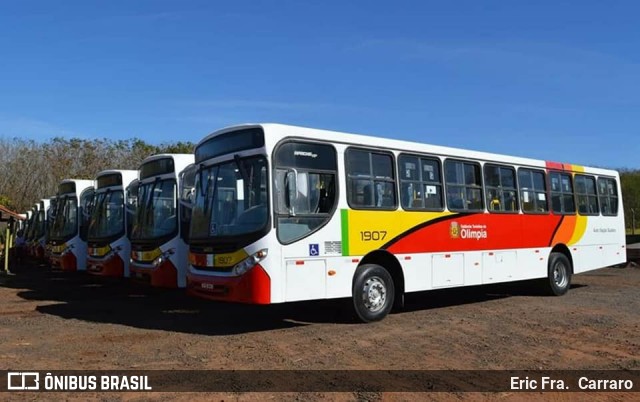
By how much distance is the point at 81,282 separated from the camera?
695 inches

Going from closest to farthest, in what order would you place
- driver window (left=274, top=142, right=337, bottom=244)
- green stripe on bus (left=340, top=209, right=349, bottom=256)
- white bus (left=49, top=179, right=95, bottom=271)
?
driver window (left=274, top=142, right=337, bottom=244)
green stripe on bus (left=340, top=209, right=349, bottom=256)
white bus (left=49, top=179, right=95, bottom=271)

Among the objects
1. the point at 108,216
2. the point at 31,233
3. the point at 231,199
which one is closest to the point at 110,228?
the point at 108,216

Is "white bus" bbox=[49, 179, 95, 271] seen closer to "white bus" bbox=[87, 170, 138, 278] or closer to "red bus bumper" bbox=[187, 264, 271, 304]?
"white bus" bbox=[87, 170, 138, 278]

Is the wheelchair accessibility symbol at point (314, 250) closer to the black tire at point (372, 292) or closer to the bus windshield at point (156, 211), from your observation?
the black tire at point (372, 292)

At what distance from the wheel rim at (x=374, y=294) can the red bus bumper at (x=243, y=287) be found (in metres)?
1.99

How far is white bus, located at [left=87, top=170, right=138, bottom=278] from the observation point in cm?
1432

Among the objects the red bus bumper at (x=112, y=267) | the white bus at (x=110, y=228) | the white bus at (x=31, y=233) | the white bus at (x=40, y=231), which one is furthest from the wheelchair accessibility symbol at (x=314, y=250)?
the white bus at (x=31, y=233)

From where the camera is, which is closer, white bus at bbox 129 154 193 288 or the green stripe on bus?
the green stripe on bus

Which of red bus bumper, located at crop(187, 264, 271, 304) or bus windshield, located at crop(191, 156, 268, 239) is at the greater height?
bus windshield, located at crop(191, 156, 268, 239)

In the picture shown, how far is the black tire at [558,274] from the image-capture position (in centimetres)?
1388

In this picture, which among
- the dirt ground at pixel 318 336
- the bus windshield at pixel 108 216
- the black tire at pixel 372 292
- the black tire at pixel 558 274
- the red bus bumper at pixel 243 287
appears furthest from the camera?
the bus windshield at pixel 108 216

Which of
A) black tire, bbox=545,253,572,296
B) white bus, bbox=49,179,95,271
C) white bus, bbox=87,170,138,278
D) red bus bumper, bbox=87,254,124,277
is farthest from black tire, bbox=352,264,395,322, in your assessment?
white bus, bbox=49,179,95,271

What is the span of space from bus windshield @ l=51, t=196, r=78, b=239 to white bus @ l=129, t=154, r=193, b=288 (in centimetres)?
431

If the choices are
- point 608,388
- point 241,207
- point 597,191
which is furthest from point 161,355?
point 597,191
